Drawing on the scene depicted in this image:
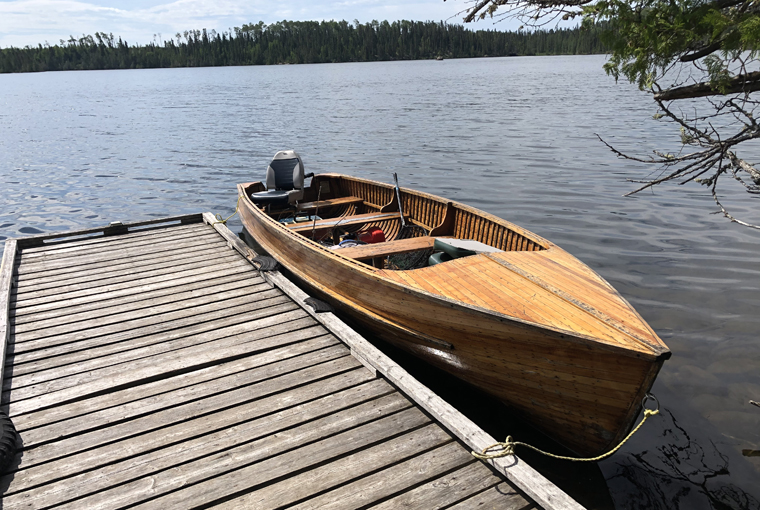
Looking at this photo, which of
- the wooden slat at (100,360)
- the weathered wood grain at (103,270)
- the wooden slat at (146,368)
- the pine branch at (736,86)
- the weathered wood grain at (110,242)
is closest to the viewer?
the pine branch at (736,86)

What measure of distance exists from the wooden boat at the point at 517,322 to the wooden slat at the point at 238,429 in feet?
3.50

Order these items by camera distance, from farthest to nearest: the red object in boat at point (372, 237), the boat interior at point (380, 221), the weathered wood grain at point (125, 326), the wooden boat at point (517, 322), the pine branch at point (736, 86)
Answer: the red object in boat at point (372, 237) < the boat interior at point (380, 221) < the weathered wood grain at point (125, 326) < the wooden boat at point (517, 322) < the pine branch at point (736, 86)

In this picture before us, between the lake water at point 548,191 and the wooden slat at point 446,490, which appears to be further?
the lake water at point 548,191

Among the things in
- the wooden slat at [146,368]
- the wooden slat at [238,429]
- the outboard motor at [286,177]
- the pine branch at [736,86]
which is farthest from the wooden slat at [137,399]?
the outboard motor at [286,177]

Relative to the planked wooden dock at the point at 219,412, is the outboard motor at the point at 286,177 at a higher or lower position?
higher

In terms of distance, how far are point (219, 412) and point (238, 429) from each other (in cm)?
35

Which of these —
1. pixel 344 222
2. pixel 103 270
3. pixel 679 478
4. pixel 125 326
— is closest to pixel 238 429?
pixel 125 326

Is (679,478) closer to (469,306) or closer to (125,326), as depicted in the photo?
(469,306)

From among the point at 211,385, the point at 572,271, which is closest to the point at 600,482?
the point at 572,271

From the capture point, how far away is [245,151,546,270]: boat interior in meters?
7.22

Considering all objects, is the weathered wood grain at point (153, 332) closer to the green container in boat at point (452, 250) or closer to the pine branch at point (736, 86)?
the green container in boat at point (452, 250)

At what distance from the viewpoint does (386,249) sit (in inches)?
289

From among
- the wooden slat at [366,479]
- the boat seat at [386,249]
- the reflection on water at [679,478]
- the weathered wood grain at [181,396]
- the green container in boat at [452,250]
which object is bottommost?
the reflection on water at [679,478]

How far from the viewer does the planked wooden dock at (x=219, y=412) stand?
3.64 m
